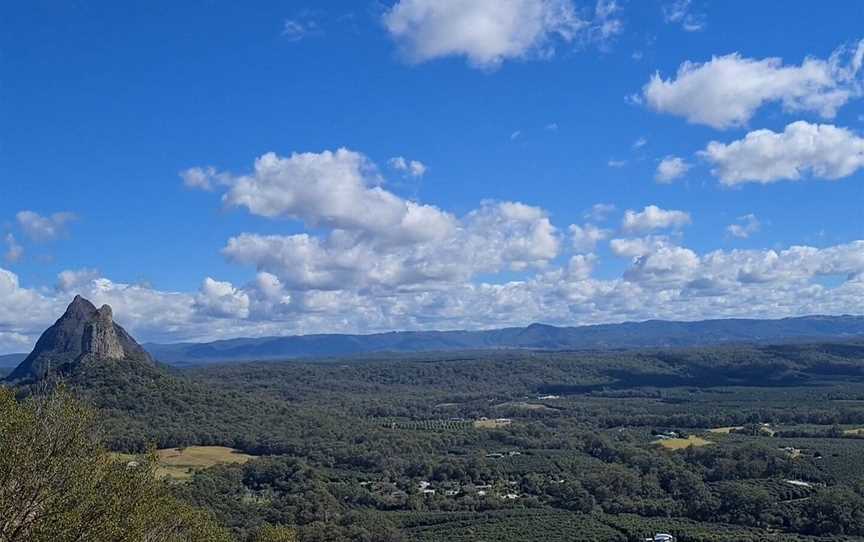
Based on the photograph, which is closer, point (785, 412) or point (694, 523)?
point (694, 523)

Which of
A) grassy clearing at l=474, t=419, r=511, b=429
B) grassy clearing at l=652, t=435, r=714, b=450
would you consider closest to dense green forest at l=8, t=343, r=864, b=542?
grassy clearing at l=652, t=435, r=714, b=450

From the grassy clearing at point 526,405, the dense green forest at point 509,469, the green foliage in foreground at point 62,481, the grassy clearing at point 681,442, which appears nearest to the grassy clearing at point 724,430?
the dense green forest at point 509,469

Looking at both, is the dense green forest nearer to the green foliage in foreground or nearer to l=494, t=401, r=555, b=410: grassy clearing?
l=494, t=401, r=555, b=410: grassy clearing

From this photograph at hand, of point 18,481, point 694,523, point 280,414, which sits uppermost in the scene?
point 18,481

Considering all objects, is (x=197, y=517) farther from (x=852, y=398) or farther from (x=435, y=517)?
(x=852, y=398)

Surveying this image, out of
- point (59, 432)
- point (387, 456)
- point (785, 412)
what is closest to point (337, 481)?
point (387, 456)

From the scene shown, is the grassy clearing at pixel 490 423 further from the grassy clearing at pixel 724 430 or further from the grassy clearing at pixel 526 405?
the grassy clearing at pixel 724 430
